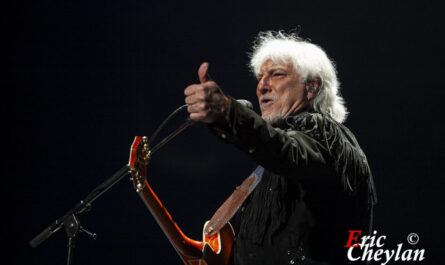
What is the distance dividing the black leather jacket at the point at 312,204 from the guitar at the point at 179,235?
0.24m

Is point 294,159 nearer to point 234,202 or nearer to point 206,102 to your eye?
point 206,102

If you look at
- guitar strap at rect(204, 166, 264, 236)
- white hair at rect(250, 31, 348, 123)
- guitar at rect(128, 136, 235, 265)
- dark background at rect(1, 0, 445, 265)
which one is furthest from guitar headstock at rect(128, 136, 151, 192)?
dark background at rect(1, 0, 445, 265)

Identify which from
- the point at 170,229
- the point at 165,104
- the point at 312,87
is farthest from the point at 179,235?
the point at 165,104

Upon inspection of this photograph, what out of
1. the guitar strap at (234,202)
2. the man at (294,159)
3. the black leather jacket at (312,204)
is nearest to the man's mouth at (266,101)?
the man at (294,159)

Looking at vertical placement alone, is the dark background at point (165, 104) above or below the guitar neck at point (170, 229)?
above

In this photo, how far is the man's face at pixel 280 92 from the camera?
1.82m

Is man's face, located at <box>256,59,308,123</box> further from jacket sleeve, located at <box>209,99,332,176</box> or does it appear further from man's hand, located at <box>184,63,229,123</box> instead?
man's hand, located at <box>184,63,229,123</box>

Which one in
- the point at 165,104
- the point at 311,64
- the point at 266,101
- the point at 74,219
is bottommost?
the point at 74,219

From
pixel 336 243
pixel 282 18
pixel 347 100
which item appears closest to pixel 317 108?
pixel 336 243

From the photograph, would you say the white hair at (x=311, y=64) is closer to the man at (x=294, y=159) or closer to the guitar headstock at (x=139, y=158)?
the man at (x=294, y=159)

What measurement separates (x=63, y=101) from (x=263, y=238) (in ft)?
7.31

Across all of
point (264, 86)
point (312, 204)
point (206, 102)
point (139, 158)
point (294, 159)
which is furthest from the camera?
point (264, 86)

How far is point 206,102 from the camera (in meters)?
1.06

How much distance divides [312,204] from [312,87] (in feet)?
1.90
